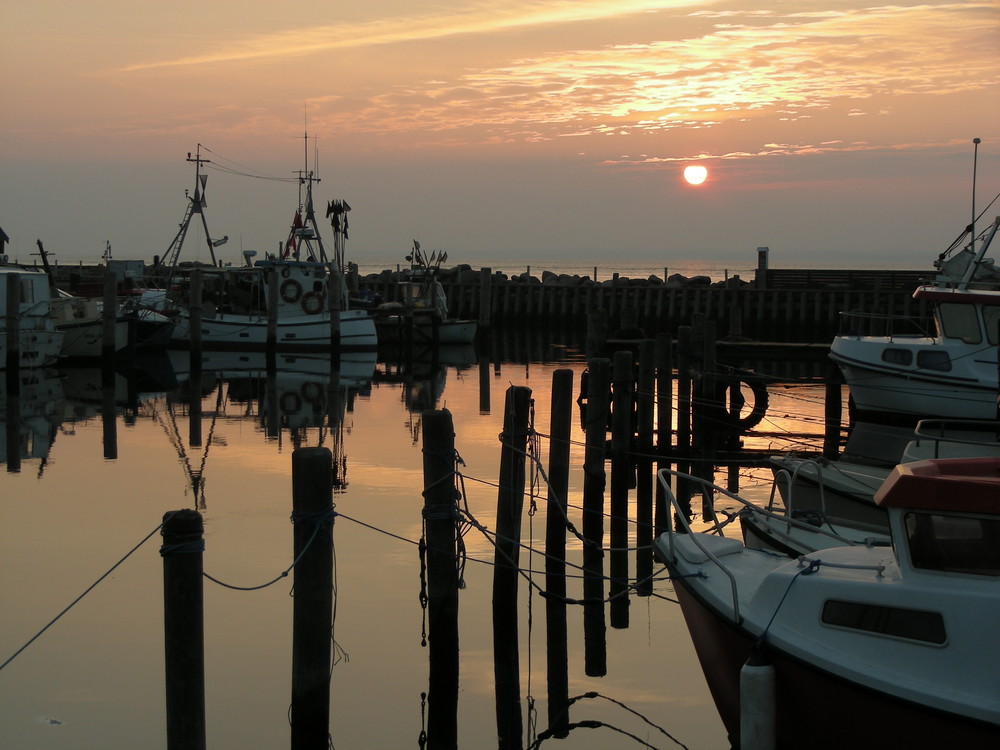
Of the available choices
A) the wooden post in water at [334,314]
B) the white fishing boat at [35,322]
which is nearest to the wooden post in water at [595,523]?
the white fishing boat at [35,322]

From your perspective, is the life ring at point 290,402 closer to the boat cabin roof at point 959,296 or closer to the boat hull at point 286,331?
the boat hull at point 286,331

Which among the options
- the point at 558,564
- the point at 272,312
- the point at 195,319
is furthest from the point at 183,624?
the point at 272,312

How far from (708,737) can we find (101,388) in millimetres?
23971

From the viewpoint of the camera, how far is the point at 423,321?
41.8 m

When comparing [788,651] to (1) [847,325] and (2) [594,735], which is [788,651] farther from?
(1) [847,325]

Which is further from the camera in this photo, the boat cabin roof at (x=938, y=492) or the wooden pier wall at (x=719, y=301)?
the wooden pier wall at (x=719, y=301)

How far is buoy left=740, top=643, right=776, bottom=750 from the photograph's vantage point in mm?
6961

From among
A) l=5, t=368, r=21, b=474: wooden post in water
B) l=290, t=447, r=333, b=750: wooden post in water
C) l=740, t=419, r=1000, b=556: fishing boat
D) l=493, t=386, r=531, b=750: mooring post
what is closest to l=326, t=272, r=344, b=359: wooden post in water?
l=5, t=368, r=21, b=474: wooden post in water

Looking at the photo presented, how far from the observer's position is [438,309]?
43.7 meters

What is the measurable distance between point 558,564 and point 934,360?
13.3 m

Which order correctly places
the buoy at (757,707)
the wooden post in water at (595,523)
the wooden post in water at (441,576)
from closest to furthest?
the buoy at (757,707), the wooden post in water at (441,576), the wooden post in water at (595,523)

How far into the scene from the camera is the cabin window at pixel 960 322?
22094 millimetres

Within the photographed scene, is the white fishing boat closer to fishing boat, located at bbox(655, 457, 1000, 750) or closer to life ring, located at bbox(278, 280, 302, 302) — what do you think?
life ring, located at bbox(278, 280, 302, 302)

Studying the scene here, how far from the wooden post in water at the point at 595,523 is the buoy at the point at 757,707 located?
293cm
